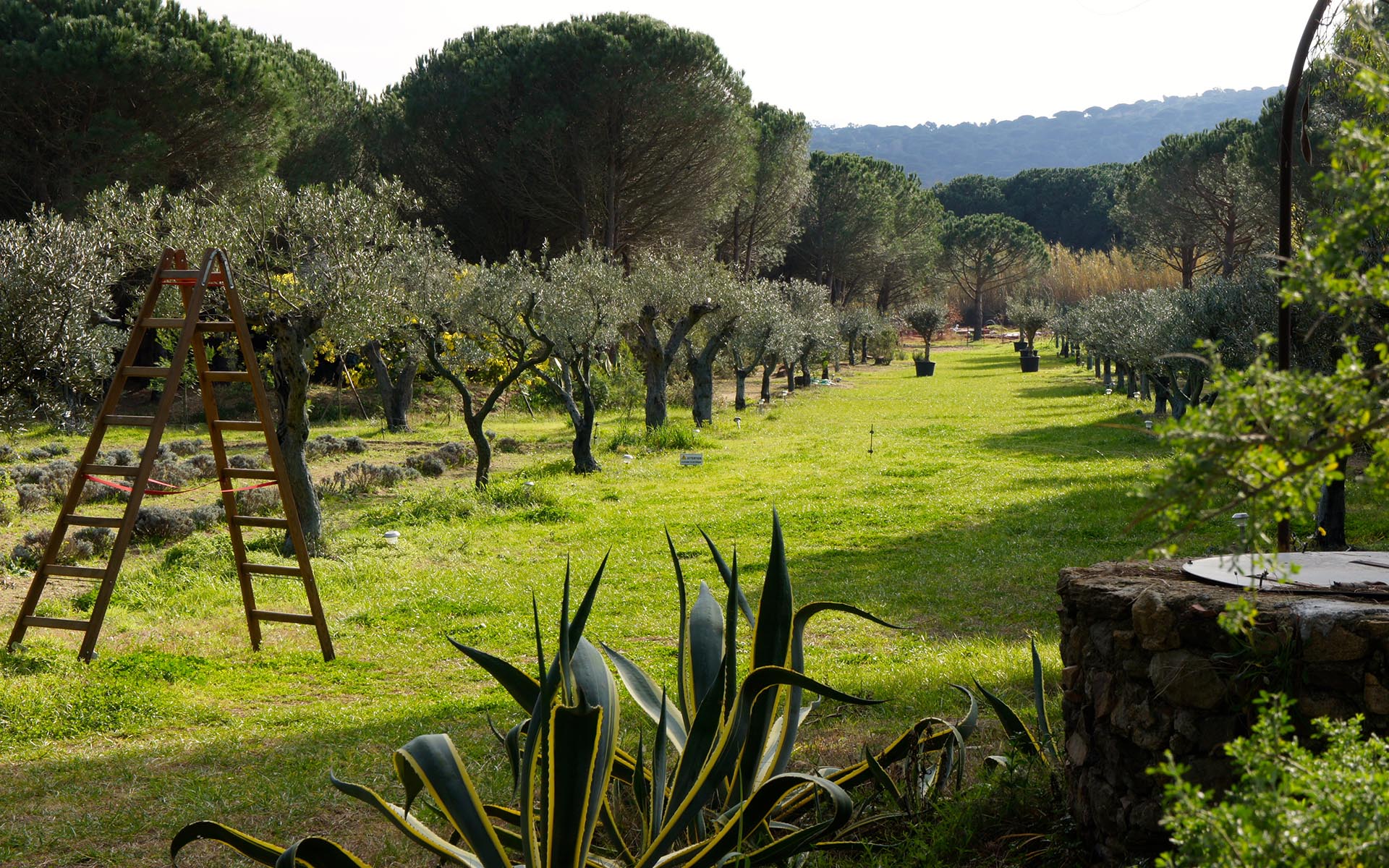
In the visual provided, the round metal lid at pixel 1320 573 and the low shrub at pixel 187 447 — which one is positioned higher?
the round metal lid at pixel 1320 573

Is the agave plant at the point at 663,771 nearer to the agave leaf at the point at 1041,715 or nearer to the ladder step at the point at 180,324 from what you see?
the agave leaf at the point at 1041,715

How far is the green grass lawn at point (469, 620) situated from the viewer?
16.0 ft

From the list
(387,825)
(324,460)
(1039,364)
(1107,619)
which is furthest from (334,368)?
(1039,364)

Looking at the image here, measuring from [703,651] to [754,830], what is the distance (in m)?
0.68

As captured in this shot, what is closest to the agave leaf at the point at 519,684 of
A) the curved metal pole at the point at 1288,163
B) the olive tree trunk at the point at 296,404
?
the curved metal pole at the point at 1288,163

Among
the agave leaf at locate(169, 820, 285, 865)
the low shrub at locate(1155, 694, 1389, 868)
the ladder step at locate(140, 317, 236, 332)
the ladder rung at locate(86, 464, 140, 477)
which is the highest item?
the ladder step at locate(140, 317, 236, 332)

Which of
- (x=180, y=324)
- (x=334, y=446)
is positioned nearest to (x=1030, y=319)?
(x=334, y=446)

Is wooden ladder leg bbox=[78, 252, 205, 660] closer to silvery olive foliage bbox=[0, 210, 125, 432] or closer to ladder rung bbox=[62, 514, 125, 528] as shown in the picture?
ladder rung bbox=[62, 514, 125, 528]

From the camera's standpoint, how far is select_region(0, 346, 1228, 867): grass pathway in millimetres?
4883

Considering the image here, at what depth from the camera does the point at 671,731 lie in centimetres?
380

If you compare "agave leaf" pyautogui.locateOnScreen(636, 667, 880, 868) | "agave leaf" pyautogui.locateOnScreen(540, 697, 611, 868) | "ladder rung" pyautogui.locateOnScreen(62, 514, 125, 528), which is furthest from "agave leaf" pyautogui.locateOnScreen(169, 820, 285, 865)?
"ladder rung" pyautogui.locateOnScreen(62, 514, 125, 528)

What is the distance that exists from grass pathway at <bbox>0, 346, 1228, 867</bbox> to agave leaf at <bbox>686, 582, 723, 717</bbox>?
0.92m

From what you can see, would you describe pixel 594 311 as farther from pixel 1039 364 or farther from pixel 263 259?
pixel 1039 364

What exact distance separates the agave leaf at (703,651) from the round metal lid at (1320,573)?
167cm
